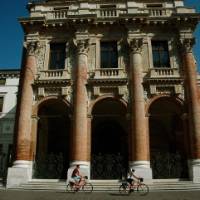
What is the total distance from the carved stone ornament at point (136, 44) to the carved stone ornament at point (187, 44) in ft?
10.1

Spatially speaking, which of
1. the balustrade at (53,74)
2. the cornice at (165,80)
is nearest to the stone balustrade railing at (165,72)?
the cornice at (165,80)

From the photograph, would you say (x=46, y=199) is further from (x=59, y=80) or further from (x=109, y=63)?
(x=109, y=63)

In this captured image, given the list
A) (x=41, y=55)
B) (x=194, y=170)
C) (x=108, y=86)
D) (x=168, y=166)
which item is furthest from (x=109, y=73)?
(x=194, y=170)

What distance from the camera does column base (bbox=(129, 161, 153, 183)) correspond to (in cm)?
1839

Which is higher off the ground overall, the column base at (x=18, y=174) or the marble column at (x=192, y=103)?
the marble column at (x=192, y=103)

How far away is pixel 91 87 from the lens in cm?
2103

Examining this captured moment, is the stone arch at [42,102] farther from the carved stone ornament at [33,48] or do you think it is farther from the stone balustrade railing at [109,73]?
the carved stone ornament at [33,48]

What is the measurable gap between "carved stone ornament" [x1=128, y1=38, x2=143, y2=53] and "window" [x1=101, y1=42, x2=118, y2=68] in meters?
1.42

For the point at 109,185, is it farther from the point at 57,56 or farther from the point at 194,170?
the point at 57,56

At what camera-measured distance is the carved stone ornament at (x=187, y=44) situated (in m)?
21.5

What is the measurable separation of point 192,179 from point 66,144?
437 inches

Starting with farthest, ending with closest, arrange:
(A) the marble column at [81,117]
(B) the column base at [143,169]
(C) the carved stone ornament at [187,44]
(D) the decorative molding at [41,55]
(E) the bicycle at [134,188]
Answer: (D) the decorative molding at [41,55]
(C) the carved stone ornament at [187,44]
(A) the marble column at [81,117]
(B) the column base at [143,169]
(E) the bicycle at [134,188]

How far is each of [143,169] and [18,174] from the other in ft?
26.5

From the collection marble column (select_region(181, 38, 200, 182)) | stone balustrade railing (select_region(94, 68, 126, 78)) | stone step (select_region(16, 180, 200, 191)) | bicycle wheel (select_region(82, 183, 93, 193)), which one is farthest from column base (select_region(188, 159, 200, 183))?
stone balustrade railing (select_region(94, 68, 126, 78))
